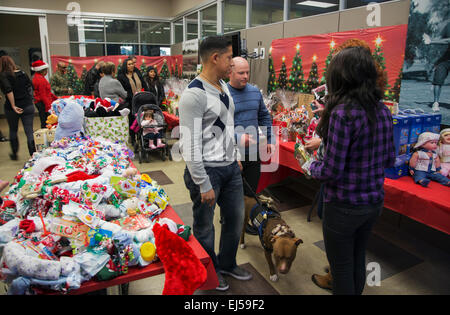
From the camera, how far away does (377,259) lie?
262cm

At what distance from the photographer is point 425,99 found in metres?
2.85

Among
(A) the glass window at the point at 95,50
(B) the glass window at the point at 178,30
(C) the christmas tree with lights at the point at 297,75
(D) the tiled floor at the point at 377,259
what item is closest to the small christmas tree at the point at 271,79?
(C) the christmas tree with lights at the point at 297,75

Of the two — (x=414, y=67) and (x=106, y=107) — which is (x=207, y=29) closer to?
(x=106, y=107)

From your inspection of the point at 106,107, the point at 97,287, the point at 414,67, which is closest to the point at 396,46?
the point at 414,67

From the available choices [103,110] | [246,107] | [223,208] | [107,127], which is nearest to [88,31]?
[103,110]

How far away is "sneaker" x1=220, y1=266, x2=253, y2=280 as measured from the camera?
2.30m

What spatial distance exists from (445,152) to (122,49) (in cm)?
1026

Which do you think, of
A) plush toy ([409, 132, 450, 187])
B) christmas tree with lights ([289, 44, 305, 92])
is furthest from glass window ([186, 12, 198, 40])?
plush toy ([409, 132, 450, 187])

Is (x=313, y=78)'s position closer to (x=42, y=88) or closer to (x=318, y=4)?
(x=318, y=4)

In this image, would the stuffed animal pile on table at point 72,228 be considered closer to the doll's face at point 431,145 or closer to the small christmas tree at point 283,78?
the doll's face at point 431,145

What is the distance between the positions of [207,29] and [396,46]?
→ 20.9 ft

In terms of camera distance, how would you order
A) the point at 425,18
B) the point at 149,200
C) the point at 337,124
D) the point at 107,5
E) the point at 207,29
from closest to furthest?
1. the point at 337,124
2. the point at 149,200
3. the point at 425,18
4. the point at 207,29
5. the point at 107,5
